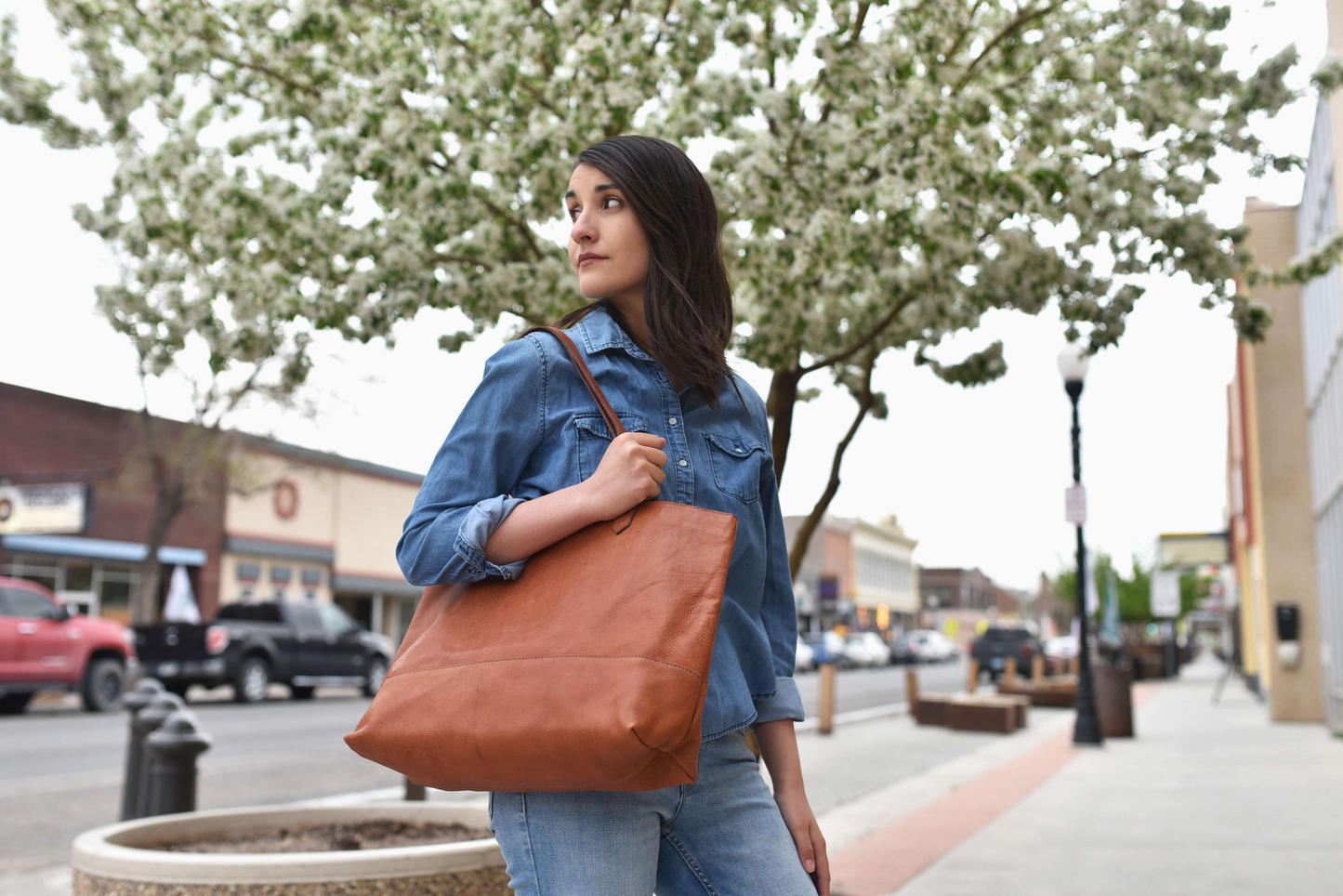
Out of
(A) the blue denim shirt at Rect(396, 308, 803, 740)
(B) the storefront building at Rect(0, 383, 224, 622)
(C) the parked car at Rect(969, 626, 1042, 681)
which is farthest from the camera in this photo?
(C) the parked car at Rect(969, 626, 1042, 681)

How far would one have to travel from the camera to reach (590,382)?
6.00 feet

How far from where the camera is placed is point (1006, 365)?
19.0ft

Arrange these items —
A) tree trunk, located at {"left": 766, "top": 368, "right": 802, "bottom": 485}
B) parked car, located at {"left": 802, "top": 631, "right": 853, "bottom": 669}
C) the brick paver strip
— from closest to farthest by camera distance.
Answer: tree trunk, located at {"left": 766, "top": 368, "right": 802, "bottom": 485} → the brick paver strip → parked car, located at {"left": 802, "top": 631, "right": 853, "bottom": 669}

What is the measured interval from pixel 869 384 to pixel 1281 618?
13205 millimetres

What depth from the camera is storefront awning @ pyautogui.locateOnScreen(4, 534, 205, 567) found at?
88.1ft

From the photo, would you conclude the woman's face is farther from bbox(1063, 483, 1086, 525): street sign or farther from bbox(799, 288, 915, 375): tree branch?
bbox(1063, 483, 1086, 525): street sign

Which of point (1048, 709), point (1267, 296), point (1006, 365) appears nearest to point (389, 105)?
point (1006, 365)

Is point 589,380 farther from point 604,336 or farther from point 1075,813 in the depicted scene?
point 1075,813

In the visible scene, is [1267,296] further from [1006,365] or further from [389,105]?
[389,105]

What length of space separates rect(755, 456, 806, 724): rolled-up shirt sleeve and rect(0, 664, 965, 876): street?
597cm

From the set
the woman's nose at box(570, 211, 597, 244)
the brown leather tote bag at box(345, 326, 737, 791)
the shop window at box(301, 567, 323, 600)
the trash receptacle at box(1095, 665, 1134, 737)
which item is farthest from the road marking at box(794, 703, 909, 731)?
the shop window at box(301, 567, 323, 600)

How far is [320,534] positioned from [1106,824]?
32381mm

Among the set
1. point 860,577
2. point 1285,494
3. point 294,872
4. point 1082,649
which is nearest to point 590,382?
point 294,872

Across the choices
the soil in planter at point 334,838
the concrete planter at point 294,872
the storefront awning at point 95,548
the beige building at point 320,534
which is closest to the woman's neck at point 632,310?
the concrete planter at point 294,872
